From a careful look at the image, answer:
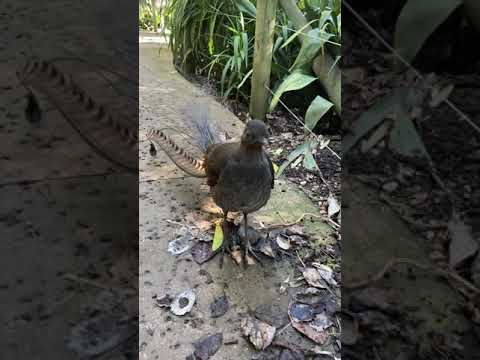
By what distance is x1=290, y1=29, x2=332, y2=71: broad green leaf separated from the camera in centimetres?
179

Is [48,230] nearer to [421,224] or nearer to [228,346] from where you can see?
[421,224]

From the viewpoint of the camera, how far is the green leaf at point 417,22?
13.3 inches

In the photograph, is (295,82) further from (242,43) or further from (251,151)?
(251,151)

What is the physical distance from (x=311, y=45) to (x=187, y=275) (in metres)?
1.18

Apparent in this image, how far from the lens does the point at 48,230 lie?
1.55 ft

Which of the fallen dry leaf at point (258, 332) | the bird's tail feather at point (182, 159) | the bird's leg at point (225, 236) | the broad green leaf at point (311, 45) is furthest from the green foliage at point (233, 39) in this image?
the fallen dry leaf at point (258, 332)

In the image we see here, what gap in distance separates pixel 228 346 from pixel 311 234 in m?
0.56

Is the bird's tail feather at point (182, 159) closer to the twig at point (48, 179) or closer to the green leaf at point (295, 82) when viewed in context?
the green leaf at point (295, 82)

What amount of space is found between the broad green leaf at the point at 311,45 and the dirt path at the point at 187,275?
594 mm

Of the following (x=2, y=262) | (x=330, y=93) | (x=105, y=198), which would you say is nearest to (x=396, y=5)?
(x=105, y=198)

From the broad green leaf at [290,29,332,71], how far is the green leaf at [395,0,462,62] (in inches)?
58.5

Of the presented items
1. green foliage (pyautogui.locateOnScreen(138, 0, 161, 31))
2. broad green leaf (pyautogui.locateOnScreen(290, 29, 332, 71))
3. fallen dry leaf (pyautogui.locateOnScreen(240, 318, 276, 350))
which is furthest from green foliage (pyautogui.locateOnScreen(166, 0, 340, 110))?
fallen dry leaf (pyautogui.locateOnScreen(240, 318, 276, 350))

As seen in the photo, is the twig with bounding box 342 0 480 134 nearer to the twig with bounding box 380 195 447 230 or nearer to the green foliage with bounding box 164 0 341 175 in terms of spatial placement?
the twig with bounding box 380 195 447 230

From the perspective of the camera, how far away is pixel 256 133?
107cm
